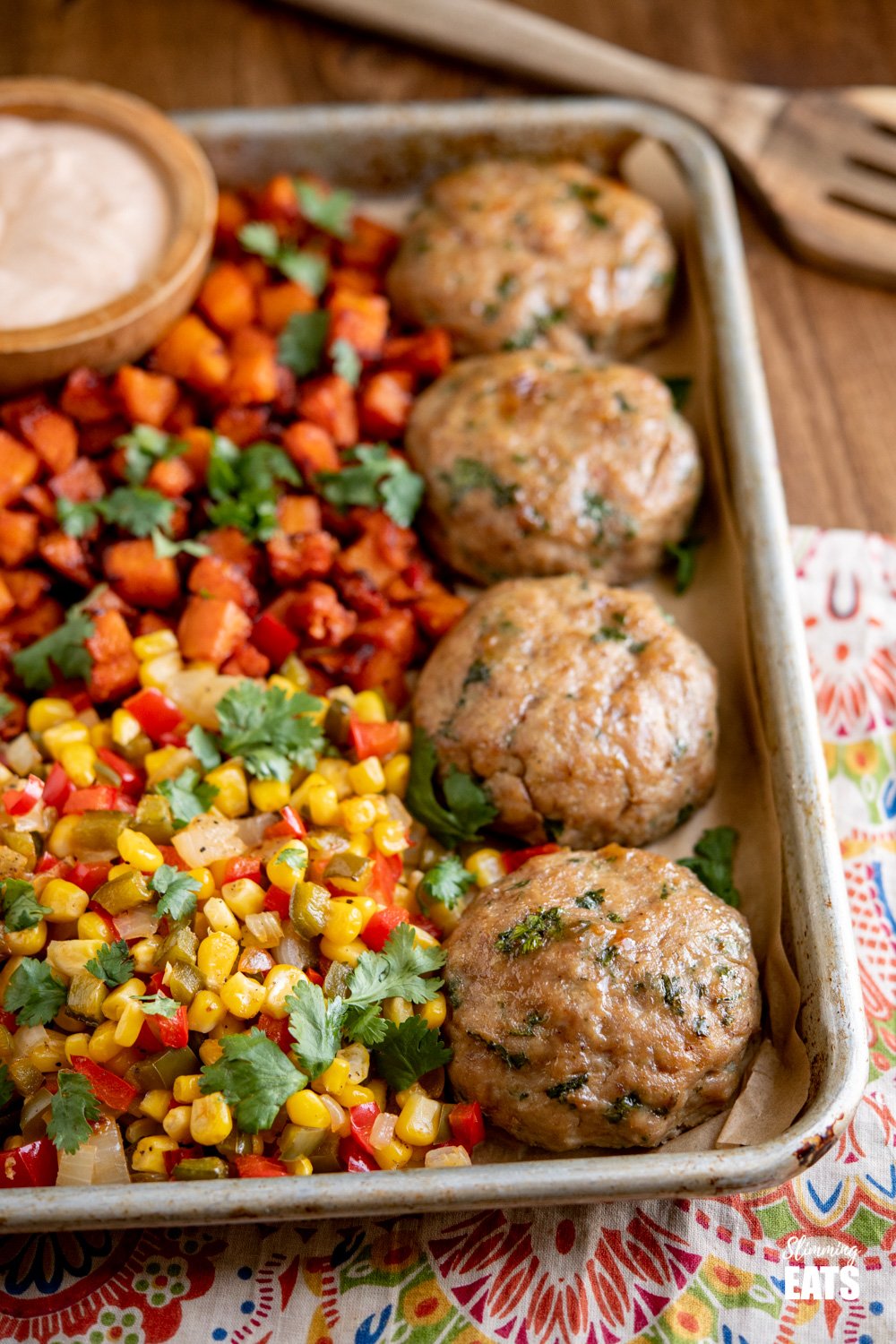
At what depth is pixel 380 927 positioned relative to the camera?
325 cm

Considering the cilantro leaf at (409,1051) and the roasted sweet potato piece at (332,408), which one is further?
the roasted sweet potato piece at (332,408)

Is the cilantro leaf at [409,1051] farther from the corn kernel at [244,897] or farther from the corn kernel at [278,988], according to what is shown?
the corn kernel at [244,897]

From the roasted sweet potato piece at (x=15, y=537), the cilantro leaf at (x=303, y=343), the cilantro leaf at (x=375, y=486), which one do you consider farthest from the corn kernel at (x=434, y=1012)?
the cilantro leaf at (x=303, y=343)

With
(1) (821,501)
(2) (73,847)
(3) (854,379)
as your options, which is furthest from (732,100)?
(2) (73,847)

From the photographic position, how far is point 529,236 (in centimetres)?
441

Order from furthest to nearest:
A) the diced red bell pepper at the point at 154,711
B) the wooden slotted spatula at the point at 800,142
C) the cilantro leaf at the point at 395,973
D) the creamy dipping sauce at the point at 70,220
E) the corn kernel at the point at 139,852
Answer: the wooden slotted spatula at the point at 800,142
the creamy dipping sauce at the point at 70,220
the diced red bell pepper at the point at 154,711
the corn kernel at the point at 139,852
the cilantro leaf at the point at 395,973

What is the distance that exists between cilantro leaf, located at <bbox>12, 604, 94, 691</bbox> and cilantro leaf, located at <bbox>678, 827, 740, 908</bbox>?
75.9 inches

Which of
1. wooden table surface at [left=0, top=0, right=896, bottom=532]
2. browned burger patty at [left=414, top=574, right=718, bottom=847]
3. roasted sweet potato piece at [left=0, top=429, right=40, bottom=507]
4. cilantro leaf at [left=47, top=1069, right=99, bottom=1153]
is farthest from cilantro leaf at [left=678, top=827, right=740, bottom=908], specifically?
roasted sweet potato piece at [left=0, top=429, right=40, bottom=507]

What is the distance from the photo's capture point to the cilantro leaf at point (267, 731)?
3537mm

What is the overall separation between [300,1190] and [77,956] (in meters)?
0.87

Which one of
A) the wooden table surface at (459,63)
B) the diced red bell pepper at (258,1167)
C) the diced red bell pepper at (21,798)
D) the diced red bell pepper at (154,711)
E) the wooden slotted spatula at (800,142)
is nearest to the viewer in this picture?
the diced red bell pepper at (258,1167)

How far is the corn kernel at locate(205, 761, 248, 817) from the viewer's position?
350 centimetres

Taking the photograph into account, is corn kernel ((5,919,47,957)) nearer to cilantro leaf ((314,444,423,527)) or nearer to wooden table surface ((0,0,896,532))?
cilantro leaf ((314,444,423,527))

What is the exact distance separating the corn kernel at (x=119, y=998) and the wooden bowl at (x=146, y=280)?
6.69 ft
